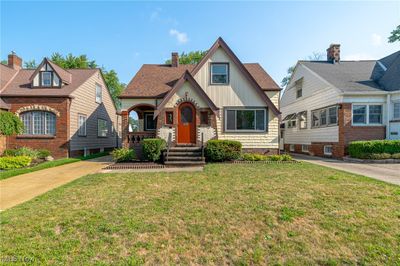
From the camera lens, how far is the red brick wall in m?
14.8

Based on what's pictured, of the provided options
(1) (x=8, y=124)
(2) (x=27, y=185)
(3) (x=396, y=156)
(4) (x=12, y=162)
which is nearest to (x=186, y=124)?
(2) (x=27, y=185)

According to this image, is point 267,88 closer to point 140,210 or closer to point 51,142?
point 140,210

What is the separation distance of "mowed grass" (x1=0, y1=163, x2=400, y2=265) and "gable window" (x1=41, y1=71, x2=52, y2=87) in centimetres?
1255

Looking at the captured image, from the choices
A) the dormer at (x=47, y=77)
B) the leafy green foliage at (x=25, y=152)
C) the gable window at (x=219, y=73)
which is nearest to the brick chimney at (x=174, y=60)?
the gable window at (x=219, y=73)

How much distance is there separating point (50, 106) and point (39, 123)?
147 centimetres

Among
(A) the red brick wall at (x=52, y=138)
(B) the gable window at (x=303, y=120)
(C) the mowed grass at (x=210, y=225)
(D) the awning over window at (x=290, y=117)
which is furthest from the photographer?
(D) the awning over window at (x=290, y=117)

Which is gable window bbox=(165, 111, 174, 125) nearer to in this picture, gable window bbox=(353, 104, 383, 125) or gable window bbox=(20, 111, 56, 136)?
gable window bbox=(20, 111, 56, 136)

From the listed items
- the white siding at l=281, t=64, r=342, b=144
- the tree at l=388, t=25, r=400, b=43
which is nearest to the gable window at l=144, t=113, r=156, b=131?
the white siding at l=281, t=64, r=342, b=144

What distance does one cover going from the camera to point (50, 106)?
14922 mm

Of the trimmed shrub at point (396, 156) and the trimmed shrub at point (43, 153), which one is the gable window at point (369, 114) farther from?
the trimmed shrub at point (43, 153)

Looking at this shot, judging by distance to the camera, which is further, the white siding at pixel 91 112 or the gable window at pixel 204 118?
the white siding at pixel 91 112

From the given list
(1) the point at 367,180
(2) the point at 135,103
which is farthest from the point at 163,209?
(2) the point at 135,103

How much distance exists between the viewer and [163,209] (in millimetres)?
5004

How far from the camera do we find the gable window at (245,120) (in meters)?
14.1
